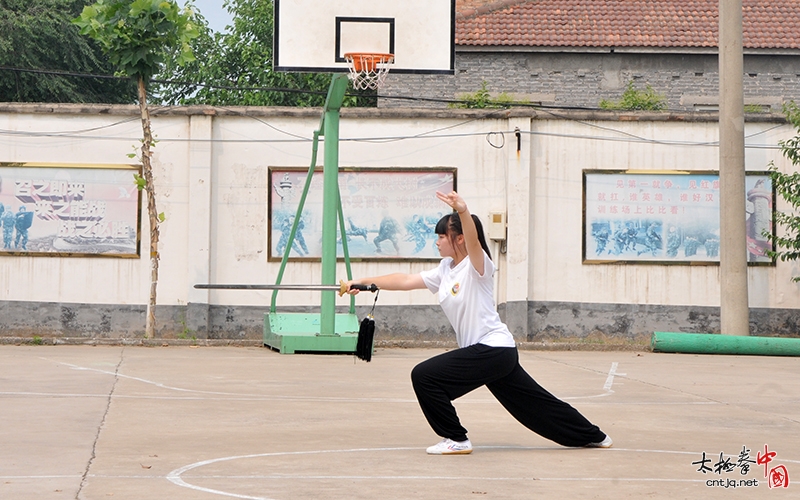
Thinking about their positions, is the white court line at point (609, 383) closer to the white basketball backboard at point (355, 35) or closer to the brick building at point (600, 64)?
the white basketball backboard at point (355, 35)

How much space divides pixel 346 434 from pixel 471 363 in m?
1.42

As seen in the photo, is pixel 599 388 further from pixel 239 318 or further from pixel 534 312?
pixel 239 318

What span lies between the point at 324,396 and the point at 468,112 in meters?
9.53

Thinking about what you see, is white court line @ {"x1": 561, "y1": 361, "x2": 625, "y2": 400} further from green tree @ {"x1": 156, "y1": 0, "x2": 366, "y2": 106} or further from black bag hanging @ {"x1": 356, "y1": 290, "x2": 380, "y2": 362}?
green tree @ {"x1": 156, "y1": 0, "x2": 366, "y2": 106}

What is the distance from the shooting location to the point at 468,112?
776 inches

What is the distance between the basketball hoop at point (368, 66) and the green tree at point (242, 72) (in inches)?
793

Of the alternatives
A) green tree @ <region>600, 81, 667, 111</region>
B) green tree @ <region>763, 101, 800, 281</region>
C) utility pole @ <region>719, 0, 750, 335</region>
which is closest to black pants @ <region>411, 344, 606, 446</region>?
utility pole @ <region>719, 0, 750, 335</region>

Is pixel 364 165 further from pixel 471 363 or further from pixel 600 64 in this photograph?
pixel 471 363

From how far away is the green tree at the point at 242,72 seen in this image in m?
36.5

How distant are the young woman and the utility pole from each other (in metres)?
11.1

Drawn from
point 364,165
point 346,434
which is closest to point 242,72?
point 364,165

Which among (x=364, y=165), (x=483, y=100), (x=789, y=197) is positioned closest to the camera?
(x=789, y=197)

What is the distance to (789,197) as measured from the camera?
62.0 feet

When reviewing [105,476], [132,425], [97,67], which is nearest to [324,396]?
[132,425]
